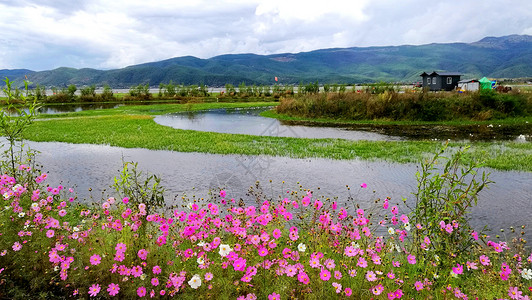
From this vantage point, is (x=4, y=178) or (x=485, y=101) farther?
(x=485, y=101)

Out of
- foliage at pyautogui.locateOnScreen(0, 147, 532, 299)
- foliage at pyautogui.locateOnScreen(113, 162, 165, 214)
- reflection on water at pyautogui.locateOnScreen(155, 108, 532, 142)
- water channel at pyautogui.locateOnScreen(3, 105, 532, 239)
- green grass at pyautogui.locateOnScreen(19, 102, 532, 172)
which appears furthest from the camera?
reflection on water at pyautogui.locateOnScreen(155, 108, 532, 142)

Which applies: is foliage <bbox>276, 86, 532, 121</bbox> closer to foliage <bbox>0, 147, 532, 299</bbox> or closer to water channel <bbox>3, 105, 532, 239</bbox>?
water channel <bbox>3, 105, 532, 239</bbox>

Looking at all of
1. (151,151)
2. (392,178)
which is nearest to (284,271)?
(392,178)

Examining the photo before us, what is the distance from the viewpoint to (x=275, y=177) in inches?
516

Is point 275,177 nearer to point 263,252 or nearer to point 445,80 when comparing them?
point 263,252

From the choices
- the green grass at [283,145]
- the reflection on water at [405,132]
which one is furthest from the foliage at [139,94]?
the reflection on water at [405,132]

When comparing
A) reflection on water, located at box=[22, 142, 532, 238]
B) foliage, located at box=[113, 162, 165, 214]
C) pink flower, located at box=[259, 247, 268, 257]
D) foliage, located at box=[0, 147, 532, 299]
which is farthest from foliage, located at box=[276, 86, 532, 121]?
pink flower, located at box=[259, 247, 268, 257]

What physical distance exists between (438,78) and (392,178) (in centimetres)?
6353

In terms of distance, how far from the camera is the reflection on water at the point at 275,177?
10289 mm

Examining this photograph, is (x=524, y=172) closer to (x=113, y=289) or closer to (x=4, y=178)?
(x=113, y=289)

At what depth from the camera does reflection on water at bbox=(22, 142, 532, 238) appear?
405 inches

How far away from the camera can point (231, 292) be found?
14.5 feet

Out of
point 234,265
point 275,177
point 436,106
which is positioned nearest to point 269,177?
point 275,177

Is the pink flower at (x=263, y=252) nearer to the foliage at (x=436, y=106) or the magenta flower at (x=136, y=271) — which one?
the magenta flower at (x=136, y=271)
